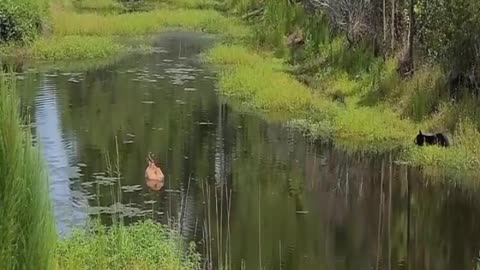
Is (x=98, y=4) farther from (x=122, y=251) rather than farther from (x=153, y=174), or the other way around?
(x=122, y=251)

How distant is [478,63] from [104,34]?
15970mm

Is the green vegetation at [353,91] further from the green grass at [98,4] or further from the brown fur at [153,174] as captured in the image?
the green grass at [98,4]

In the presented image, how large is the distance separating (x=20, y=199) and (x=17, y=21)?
65.2ft

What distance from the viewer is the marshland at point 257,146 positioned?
23.2ft

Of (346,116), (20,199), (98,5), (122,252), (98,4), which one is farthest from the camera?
(98,4)

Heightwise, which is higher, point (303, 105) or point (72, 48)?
point (72, 48)

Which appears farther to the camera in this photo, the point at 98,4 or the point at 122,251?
the point at 98,4

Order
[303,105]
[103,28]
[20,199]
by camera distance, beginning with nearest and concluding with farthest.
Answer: [20,199] → [303,105] → [103,28]

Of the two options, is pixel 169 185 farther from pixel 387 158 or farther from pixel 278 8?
pixel 278 8

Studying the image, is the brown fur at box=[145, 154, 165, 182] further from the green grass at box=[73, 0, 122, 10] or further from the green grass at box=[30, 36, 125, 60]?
the green grass at box=[73, 0, 122, 10]

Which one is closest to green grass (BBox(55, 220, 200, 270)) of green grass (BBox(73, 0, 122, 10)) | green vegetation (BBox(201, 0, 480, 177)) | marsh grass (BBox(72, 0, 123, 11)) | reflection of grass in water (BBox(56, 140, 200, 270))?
reflection of grass in water (BBox(56, 140, 200, 270))

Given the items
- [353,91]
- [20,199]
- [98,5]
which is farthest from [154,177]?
[98,5]

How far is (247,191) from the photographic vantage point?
418 inches

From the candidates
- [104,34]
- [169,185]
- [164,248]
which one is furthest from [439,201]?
[104,34]
